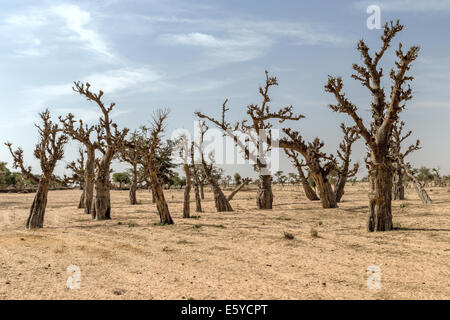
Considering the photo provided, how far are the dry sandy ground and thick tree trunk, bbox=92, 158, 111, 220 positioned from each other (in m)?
3.62

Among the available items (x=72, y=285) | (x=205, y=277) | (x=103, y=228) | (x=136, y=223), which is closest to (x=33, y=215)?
(x=103, y=228)

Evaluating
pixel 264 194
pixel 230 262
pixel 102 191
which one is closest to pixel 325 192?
pixel 264 194

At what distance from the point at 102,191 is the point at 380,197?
502 inches

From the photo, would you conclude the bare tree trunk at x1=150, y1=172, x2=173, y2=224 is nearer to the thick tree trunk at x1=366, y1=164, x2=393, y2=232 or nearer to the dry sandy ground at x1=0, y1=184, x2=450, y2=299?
the dry sandy ground at x1=0, y1=184, x2=450, y2=299

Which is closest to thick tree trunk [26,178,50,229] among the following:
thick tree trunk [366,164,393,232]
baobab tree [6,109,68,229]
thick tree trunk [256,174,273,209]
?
baobab tree [6,109,68,229]

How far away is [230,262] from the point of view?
882cm

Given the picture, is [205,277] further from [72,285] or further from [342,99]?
[342,99]

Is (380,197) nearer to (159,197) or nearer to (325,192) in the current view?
(159,197)

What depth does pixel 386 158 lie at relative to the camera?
12148 mm

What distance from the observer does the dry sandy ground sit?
6.64 m

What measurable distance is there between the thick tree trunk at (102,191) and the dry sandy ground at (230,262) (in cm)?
362

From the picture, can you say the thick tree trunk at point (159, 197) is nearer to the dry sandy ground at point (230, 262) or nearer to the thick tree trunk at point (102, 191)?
the dry sandy ground at point (230, 262)

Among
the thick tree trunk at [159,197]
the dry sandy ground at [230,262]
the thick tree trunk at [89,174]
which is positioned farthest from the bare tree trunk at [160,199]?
the thick tree trunk at [89,174]

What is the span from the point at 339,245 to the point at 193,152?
11558 millimetres
